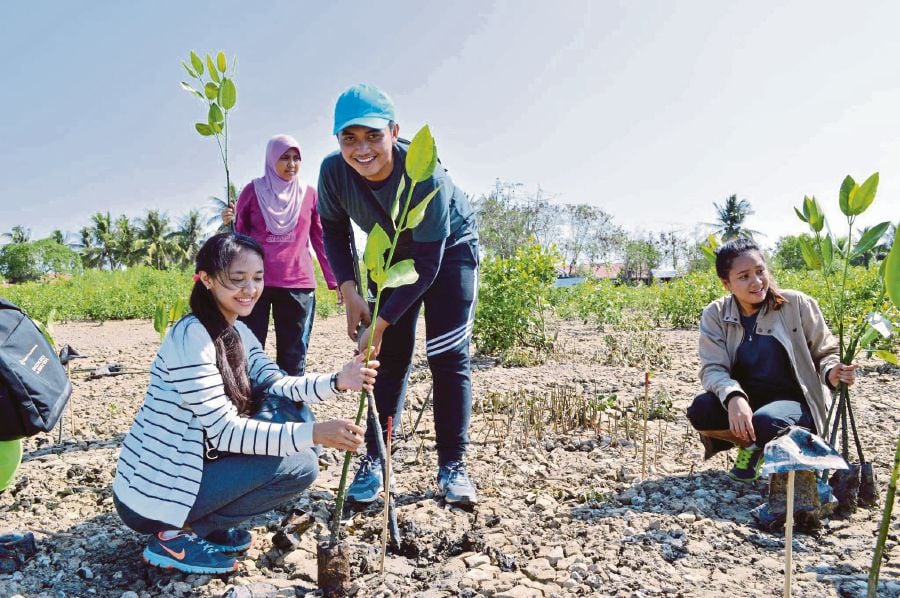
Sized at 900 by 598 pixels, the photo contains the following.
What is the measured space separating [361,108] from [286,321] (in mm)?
1500

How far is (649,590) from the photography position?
1567 millimetres

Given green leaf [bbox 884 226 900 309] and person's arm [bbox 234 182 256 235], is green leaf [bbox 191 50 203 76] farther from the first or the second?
green leaf [bbox 884 226 900 309]

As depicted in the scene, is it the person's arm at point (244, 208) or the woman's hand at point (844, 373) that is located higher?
the person's arm at point (244, 208)

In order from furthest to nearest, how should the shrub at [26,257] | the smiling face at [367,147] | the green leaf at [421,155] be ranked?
the shrub at [26,257], the smiling face at [367,147], the green leaf at [421,155]

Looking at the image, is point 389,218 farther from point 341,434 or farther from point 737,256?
point 737,256

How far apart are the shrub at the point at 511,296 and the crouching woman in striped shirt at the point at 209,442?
153 inches

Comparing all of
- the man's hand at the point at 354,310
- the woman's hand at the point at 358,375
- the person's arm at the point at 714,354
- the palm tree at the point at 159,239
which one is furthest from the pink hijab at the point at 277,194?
the palm tree at the point at 159,239

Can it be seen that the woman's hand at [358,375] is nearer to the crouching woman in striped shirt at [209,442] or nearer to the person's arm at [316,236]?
the crouching woman in striped shirt at [209,442]

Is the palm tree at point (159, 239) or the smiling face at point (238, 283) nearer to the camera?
the smiling face at point (238, 283)

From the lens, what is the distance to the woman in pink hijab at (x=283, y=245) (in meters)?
2.95

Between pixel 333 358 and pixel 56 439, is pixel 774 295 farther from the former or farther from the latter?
pixel 333 358

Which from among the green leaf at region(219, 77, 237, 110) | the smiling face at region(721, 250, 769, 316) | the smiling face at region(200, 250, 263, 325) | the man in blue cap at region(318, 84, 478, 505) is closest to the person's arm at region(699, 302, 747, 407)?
the smiling face at region(721, 250, 769, 316)

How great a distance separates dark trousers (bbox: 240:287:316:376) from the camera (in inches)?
116

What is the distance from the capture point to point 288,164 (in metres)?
3.06
